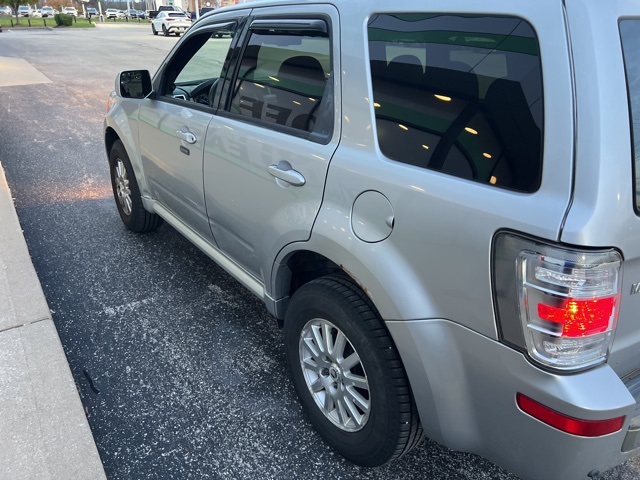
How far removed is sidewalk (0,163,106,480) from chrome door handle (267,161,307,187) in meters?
1.40

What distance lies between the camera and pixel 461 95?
1749 mm

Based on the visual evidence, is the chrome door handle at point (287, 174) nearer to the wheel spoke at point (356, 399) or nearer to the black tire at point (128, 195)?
the wheel spoke at point (356, 399)

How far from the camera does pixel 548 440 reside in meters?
1.63

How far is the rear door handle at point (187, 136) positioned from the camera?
3.15 meters

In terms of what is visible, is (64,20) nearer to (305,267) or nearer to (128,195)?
(128,195)

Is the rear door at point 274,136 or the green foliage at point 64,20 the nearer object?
the rear door at point 274,136

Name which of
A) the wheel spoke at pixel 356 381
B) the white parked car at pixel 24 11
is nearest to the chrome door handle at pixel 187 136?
the wheel spoke at pixel 356 381

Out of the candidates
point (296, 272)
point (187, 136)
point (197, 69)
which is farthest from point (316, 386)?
point (197, 69)

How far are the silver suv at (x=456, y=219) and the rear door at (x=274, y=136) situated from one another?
1 cm

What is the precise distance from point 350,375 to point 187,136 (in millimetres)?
1763

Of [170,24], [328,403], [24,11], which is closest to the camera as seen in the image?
[328,403]

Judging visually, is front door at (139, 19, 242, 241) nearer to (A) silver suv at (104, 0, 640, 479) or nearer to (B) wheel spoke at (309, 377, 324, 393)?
(A) silver suv at (104, 0, 640, 479)

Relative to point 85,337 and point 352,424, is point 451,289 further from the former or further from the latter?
point 85,337

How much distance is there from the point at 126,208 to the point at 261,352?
220cm
